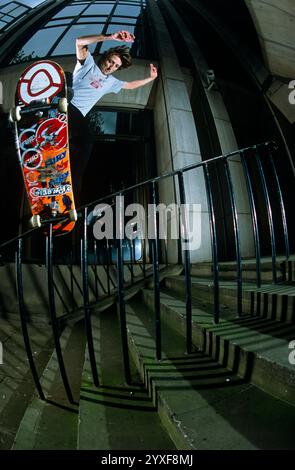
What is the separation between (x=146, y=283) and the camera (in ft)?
15.1

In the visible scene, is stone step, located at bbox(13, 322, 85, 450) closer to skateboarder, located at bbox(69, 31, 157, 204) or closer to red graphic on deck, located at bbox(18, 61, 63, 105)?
red graphic on deck, located at bbox(18, 61, 63, 105)

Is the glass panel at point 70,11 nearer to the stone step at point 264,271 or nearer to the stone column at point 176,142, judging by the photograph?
the stone column at point 176,142

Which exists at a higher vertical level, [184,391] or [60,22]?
[60,22]

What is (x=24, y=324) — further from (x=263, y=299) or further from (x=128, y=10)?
(x=128, y=10)

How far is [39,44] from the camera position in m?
8.66

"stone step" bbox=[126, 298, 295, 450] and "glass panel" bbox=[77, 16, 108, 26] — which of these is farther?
"glass panel" bbox=[77, 16, 108, 26]

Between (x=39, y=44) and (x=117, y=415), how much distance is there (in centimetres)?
1072

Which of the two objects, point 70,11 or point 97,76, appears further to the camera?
point 70,11

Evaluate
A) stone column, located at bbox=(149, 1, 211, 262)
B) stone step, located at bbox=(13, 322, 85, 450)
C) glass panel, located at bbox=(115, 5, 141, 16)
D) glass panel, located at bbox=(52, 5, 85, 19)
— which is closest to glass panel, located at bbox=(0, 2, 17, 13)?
glass panel, located at bbox=(52, 5, 85, 19)

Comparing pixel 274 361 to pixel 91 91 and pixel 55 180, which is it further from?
pixel 91 91

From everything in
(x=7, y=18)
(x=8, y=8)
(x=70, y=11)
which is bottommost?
(x=70, y=11)

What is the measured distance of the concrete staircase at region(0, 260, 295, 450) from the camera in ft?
4.26

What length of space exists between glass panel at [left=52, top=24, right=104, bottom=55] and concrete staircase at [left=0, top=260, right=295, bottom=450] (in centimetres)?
834

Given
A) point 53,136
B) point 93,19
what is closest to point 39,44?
point 93,19
